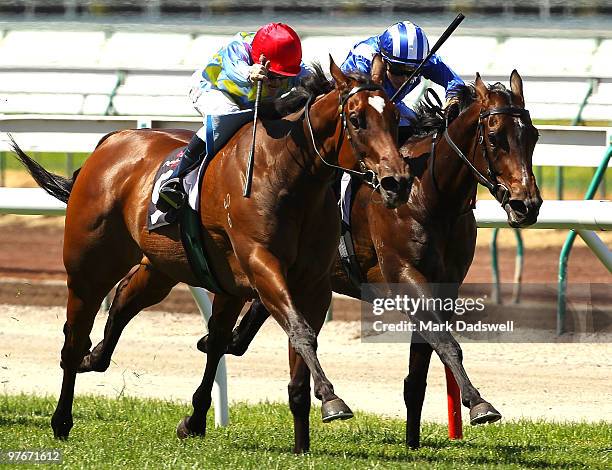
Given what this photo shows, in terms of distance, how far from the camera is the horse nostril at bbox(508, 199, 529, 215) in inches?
207

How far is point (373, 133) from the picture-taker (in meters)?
4.89

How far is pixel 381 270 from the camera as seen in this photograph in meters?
5.96

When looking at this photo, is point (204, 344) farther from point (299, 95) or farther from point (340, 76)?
point (340, 76)

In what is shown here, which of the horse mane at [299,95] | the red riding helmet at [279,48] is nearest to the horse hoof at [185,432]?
the horse mane at [299,95]

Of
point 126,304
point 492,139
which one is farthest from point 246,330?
point 492,139

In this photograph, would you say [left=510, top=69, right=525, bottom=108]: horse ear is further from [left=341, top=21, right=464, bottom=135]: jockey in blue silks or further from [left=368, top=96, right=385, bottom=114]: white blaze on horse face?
[left=368, top=96, right=385, bottom=114]: white blaze on horse face

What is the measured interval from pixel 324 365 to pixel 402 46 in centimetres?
290

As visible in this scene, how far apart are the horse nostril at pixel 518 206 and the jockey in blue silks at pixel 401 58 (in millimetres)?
937

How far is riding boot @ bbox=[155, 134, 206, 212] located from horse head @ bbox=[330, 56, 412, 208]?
0.89 meters

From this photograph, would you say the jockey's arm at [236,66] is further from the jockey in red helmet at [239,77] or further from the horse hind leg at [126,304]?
the horse hind leg at [126,304]

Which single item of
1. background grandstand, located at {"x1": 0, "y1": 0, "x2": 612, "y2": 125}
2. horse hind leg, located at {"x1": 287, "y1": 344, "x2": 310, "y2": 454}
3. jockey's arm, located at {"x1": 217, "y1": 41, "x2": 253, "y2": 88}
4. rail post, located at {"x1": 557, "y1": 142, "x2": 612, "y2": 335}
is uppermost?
background grandstand, located at {"x1": 0, "y1": 0, "x2": 612, "y2": 125}

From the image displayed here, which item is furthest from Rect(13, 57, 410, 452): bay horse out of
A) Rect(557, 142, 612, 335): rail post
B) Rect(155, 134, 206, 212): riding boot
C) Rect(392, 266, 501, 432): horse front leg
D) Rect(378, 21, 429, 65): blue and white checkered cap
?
Rect(557, 142, 612, 335): rail post

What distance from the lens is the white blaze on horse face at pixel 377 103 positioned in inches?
194

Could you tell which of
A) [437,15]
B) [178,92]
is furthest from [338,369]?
[437,15]
